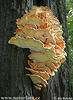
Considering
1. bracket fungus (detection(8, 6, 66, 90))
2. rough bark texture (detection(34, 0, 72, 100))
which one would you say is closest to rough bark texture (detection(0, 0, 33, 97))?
bracket fungus (detection(8, 6, 66, 90))

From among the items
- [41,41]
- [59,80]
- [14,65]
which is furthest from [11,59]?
[59,80]

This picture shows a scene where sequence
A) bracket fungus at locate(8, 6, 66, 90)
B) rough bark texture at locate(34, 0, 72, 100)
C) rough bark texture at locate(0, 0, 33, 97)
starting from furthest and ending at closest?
rough bark texture at locate(34, 0, 72, 100) → rough bark texture at locate(0, 0, 33, 97) → bracket fungus at locate(8, 6, 66, 90)

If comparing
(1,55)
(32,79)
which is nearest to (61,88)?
(32,79)

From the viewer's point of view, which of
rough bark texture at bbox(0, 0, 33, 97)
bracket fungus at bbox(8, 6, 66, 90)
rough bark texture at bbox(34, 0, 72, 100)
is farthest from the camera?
rough bark texture at bbox(34, 0, 72, 100)

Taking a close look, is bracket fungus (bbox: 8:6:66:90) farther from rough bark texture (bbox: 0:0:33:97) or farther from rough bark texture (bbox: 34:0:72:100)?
rough bark texture (bbox: 34:0:72:100)

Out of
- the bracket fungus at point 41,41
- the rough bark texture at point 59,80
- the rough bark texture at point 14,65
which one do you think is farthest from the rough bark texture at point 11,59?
the rough bark texture at point 59,80

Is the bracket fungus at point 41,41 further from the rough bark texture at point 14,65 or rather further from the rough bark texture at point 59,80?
A: the rough bark texture at point 59,80

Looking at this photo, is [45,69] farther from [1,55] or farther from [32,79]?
[1,55]

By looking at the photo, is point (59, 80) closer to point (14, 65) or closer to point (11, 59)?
point (14, 65)

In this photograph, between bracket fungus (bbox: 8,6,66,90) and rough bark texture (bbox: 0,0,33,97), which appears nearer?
bracket fungus (bbox: 8,6,66,90)
